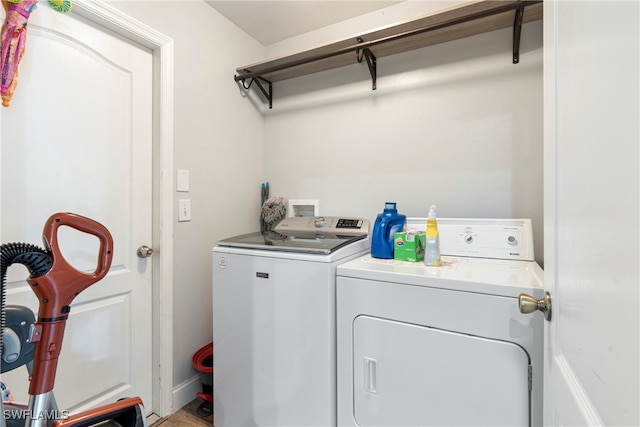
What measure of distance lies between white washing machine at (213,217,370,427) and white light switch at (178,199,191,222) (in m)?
0.36

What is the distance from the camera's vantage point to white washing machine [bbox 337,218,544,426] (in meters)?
0.97

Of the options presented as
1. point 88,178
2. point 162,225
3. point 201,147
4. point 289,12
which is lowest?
point 162,225

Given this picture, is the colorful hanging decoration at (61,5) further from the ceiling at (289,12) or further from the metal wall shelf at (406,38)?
the metal wall shelf at (406,38)

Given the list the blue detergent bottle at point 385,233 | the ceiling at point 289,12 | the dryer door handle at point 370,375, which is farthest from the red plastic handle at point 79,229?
the ceiling at point 289,12

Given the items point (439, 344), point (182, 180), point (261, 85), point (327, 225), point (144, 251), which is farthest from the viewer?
point (261, 85)

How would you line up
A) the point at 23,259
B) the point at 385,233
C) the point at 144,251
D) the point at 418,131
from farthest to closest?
the point at 418,131 < the point at 144,251 < the point at 385,233 < the point at 23,259

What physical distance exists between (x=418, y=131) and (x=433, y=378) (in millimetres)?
1364

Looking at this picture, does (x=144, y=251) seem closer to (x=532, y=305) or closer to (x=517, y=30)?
(x=532, y=305)

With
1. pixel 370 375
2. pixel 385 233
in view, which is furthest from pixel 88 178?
pixel 370 375

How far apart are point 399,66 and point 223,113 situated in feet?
3.96

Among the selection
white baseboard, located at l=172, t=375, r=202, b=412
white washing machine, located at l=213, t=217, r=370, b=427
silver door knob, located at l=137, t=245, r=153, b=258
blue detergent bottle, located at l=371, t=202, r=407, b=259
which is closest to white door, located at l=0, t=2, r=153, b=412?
silver door knob, located at l=137, t=245, r=153, b=258

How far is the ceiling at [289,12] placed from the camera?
1861mm

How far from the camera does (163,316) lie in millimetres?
1633

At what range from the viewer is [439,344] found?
107cm
